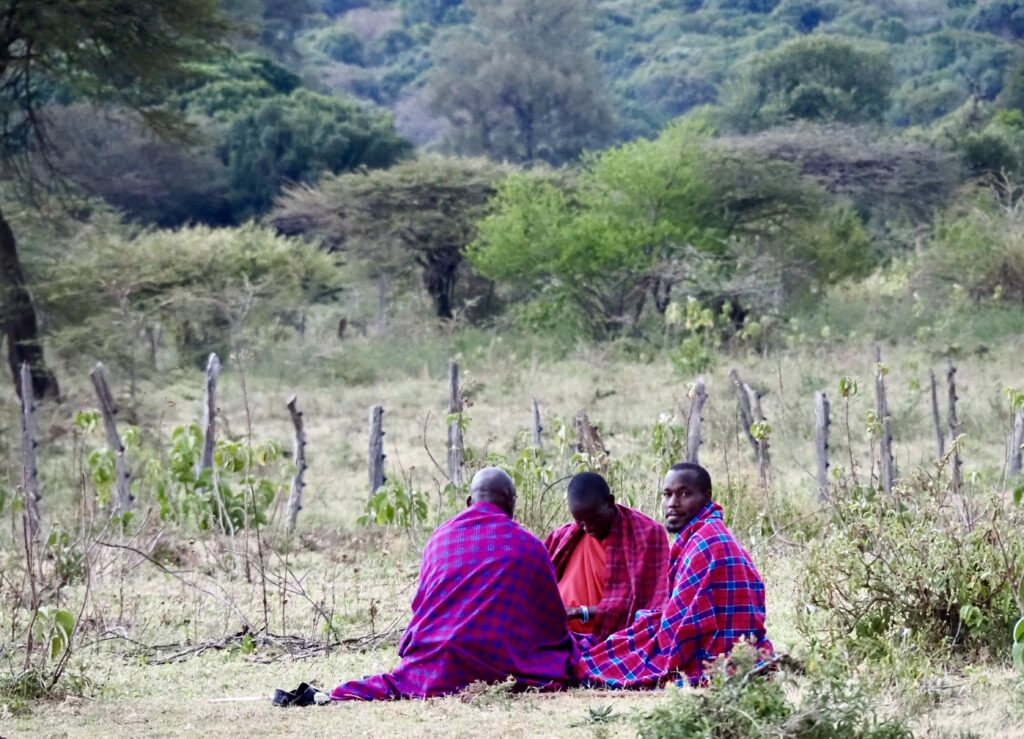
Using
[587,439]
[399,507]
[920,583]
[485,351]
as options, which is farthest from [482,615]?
[485,351]

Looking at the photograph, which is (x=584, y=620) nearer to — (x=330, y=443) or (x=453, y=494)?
(x=453, y=494)

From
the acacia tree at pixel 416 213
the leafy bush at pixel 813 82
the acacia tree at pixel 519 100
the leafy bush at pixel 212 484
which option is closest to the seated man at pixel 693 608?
the leafy bush at pixel 212 484

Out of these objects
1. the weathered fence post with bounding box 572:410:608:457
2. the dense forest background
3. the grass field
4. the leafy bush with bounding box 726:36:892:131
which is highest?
the leafy bush with bounding box 726:36:892:131

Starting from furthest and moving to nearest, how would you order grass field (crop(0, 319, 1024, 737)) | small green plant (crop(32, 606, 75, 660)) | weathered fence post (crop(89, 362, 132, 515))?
weathered fence post (crop(89, 362, 132, 515))
small green plant (crop(32, 606, 75, 660))
grass field (crop(0, 319, 1024, 737))

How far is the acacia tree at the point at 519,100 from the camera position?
138 ft

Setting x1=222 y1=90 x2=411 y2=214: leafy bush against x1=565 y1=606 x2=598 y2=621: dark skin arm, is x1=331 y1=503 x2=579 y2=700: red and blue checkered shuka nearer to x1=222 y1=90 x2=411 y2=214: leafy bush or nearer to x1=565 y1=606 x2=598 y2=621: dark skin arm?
x1=565 y1=606 x2=598 y2=621: dark skin arm

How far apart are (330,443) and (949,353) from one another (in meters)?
7.56

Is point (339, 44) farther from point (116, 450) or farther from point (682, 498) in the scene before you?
point (682, 498)

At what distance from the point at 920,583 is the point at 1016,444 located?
382 cm

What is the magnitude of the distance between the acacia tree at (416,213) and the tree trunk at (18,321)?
31.4ft

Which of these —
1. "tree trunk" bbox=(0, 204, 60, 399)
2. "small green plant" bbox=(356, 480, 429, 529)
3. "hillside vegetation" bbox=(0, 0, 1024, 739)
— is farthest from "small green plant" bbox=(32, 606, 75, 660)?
"tree trunk" bbox=(0, 204, 60, 399)

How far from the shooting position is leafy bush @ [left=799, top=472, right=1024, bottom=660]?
546 cm

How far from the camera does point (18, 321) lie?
1592 cm

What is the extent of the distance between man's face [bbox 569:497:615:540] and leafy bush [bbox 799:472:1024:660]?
0.75 metres
